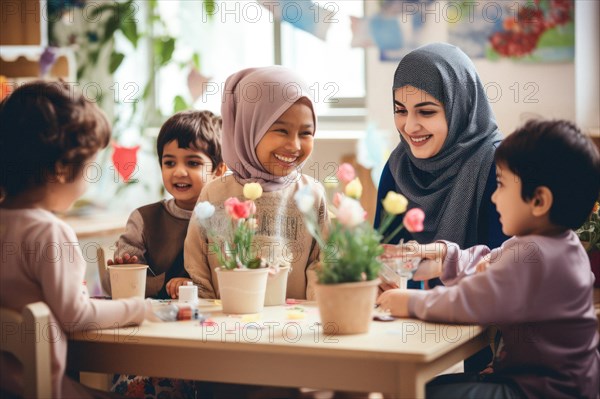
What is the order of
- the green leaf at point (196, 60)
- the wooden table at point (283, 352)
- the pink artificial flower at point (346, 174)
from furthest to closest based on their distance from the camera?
the green leaf at point (196, 60), the pink artificial flower at point (346, 174), the wooden table at point (283, 352)

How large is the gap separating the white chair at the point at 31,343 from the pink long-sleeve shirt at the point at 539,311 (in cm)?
80

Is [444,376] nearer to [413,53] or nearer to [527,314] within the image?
[527,314]

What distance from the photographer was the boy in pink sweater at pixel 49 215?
6.23 feet

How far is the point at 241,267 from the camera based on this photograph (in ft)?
7.06

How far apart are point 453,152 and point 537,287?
0.77 m

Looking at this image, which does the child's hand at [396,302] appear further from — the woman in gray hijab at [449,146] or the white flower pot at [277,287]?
the woman in gray hijab at [449,146]

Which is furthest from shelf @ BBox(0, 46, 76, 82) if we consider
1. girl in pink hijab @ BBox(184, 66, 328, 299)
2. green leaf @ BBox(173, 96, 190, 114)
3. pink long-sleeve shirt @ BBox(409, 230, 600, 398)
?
pink long-sleeve shirt @ BBox(409, 230, 600, 398)

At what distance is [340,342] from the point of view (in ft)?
5.92

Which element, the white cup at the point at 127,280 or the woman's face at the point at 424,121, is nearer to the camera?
the white cup at the point at 127,280

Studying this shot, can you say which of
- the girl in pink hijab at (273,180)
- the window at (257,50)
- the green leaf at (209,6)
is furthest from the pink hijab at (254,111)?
the green leaf at (209,6)

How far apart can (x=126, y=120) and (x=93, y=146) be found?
3553 mm

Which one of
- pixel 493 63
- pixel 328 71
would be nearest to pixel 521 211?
pixel 493 63

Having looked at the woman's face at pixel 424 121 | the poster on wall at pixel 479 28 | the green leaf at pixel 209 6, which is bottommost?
the woman's face at pixel 424 121

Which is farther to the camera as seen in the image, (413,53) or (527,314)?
(413,53)
